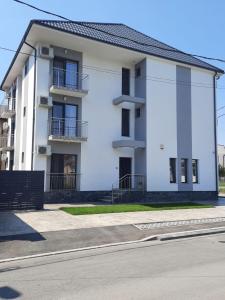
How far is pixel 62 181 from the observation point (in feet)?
63.8

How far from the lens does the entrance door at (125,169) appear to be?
21620 millimetres

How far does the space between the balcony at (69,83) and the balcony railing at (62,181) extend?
4.64 metres

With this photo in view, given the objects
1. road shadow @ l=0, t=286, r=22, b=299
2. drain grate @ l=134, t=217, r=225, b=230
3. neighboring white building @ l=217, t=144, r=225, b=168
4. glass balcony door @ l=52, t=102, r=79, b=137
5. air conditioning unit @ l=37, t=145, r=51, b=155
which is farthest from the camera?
neighboring white building @ l=217, t=144, r=225, b=168

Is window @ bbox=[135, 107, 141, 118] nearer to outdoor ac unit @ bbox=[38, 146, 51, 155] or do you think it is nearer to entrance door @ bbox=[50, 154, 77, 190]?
entrance door @ bbox=[50, 154, 77, 190]

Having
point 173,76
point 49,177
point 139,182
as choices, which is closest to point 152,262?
point 49,177

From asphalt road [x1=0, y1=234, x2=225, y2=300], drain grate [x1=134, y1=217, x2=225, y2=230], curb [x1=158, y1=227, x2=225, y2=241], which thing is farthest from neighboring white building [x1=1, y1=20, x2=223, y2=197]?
asphalt road [x1=0, y1=234, x2=225, y2=300]

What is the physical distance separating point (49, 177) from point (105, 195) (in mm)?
3627

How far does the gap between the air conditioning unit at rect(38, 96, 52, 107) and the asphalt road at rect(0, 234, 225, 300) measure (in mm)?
11840

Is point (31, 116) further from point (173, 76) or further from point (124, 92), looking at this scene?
point (173, 76)

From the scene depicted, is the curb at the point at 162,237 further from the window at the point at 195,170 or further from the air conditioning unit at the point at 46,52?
the air conditioning unit at the point at 46,52

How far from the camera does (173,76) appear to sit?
22.7 m

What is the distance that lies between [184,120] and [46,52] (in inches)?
385

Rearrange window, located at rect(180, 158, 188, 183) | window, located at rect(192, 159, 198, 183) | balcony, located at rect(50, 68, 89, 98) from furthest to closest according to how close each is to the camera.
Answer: window, located at rect(192, 159, 198, 183) → window, located at rect(180, 158, 188, 183) → balcony, located at rect(50, 68, 89, 98)

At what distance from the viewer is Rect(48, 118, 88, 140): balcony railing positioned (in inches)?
763
